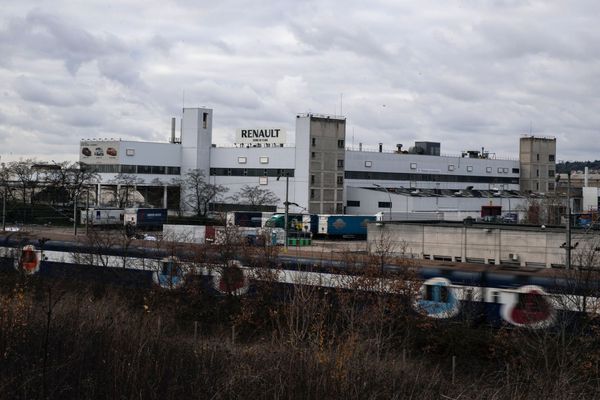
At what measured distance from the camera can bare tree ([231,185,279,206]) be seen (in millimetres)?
103000

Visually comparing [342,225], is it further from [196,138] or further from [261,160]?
[196,138]

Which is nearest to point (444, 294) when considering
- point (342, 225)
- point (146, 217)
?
point (342, 225)

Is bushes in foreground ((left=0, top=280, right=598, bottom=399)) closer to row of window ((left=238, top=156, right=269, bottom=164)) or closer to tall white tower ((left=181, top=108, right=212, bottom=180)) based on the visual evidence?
row of window ((left=238, top=156, right=269, bottom=164))

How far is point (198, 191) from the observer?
10550cm

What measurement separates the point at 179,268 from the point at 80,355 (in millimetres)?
25042

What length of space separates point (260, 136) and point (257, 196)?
31.5 ft

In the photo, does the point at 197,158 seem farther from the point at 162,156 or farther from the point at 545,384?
the point at 545,384

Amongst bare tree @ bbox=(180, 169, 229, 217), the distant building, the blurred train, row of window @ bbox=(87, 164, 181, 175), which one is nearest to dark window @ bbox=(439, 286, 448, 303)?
the blurred train

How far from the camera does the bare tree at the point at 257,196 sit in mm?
103000

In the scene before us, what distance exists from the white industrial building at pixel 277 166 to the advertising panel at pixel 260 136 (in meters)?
0.14

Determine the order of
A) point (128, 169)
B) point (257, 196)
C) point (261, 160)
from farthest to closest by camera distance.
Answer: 1. point (128, 169)
2. point (261, 160)
3. point (257, 196)

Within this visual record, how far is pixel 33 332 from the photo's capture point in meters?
22.3

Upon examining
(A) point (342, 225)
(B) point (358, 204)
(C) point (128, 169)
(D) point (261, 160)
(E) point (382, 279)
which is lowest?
(E) point (382, 279)

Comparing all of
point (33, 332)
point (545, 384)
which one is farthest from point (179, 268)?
point (545, 384)
